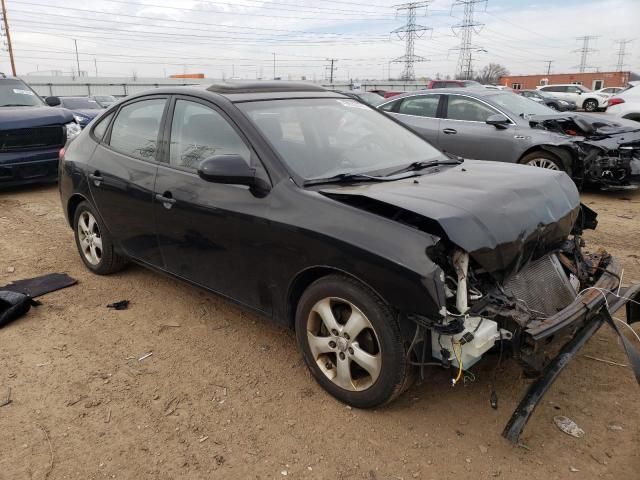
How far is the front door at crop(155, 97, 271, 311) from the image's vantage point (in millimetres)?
3170

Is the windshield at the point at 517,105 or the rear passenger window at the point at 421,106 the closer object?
the windshield at the point at 517,105

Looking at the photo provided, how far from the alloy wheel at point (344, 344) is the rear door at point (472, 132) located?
5783 mm

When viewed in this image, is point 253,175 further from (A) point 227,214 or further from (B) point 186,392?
(B) point 186,392

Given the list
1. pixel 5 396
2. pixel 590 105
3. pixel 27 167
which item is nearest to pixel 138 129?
pixel 5 396

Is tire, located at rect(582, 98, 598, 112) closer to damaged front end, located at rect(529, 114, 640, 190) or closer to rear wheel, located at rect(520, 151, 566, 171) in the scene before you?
damaged front end, located at rect(529, 114, 640, 190)

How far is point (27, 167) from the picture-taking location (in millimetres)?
8195

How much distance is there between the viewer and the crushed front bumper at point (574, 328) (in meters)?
2.45

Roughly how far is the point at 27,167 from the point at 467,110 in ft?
23.0

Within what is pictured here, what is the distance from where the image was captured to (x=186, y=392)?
3.10 meters

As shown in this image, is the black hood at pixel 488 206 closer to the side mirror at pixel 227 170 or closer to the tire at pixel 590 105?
the side mirror at pixel 227 170

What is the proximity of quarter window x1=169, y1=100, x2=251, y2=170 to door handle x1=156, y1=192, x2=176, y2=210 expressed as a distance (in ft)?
0.73

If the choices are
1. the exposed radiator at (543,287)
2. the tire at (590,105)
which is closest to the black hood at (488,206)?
the exposed radiator at (543,287)

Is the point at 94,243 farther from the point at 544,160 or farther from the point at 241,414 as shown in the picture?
the point at 544,160

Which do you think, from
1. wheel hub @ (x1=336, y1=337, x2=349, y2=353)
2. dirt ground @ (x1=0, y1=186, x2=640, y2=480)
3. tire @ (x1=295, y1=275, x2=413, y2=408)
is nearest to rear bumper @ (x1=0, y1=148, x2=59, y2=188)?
dirt ground @ (x1=0, y1=186, x2=640, y2=480)
